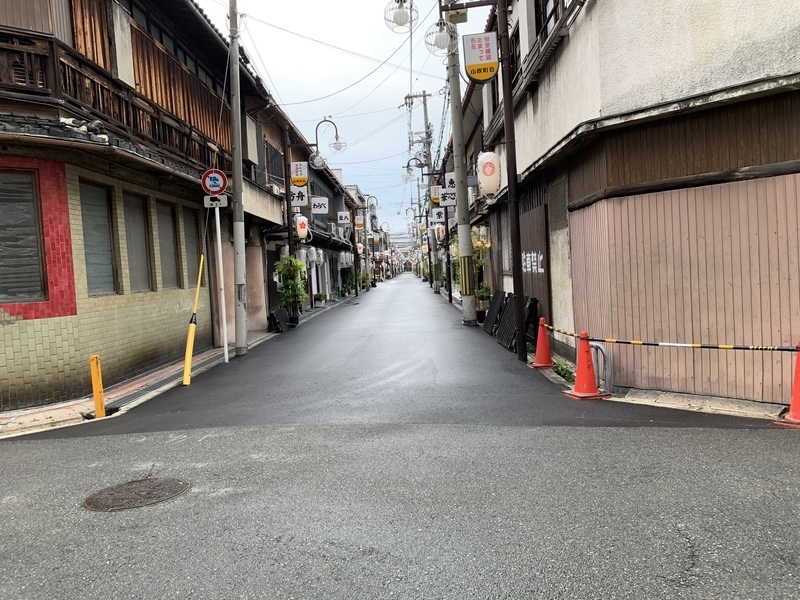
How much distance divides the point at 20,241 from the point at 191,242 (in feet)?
19.6

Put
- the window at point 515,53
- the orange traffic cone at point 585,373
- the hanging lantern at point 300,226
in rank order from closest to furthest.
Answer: the orange traffic cone at point 585,373, the window at point 515,53, the hanging lantern at point 300,226

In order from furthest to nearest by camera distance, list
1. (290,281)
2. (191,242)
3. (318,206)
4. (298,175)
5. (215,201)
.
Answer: (318,206) → (298,175) → (290,281) → (191,242) → (215,201)

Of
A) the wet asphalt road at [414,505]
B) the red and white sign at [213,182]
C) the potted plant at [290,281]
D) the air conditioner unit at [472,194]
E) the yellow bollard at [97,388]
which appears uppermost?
the air conditioner unit at [472,194]

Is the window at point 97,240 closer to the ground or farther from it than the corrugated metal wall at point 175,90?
closer to the ground

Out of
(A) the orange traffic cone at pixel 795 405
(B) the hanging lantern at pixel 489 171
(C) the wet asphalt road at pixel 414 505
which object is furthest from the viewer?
(B) the hanging lantern at pixel 489 171

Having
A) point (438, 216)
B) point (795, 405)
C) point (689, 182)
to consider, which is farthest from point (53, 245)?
point (438, 216)

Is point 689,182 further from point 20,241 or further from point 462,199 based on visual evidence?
point 462,199

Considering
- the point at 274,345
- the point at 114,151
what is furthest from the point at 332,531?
the point at 274,345

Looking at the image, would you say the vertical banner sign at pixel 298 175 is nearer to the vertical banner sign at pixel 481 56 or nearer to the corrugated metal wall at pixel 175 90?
the corrugated metal wall at pixel 175 90

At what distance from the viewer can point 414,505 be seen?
4.39 metres

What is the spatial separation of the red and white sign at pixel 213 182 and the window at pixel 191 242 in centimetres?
212

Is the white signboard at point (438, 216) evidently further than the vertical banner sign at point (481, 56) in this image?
Yes

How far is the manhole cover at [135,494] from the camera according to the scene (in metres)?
4.68

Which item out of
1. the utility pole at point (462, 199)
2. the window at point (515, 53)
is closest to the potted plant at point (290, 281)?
the utility pole at point (462, 199)
